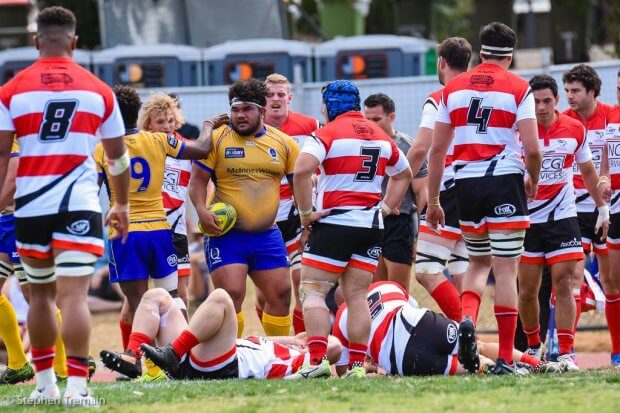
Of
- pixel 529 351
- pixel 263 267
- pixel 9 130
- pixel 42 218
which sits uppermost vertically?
pixel 9 130

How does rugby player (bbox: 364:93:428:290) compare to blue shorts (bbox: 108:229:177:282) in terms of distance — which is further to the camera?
rugby player (bbox: 364:93:428:290)

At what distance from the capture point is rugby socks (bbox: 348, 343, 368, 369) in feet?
29.9

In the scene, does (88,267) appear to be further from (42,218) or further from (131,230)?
(131,230)

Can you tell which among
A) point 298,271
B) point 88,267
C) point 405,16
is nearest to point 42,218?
point 88,267

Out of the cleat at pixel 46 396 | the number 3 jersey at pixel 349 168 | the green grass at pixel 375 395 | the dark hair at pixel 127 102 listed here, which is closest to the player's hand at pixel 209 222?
the number 3 jersey at pixel 349 168

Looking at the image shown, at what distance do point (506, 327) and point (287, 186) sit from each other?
303 centimetres

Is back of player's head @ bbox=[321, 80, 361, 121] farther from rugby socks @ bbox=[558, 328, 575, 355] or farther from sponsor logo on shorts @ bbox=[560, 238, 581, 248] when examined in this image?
rugby socks @ bbox=[558, 328, 575, 355]

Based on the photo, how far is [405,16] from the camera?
29562 mm

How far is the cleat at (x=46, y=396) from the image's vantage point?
734 centimetres

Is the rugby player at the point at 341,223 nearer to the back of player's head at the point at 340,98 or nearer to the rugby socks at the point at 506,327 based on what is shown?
the back of player's head at the point at 340,98

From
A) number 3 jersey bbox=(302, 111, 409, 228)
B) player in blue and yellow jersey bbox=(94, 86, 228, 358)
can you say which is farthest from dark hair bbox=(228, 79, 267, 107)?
number 3 jersey bbox=(302, 111, 409, 228)

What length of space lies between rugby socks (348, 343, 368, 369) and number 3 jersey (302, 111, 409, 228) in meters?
0.87

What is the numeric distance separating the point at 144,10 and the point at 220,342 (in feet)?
60.1

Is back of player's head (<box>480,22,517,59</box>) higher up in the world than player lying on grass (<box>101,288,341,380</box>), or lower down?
higher up
